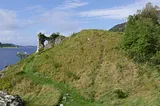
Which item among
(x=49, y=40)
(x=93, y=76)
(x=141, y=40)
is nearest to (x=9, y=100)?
(x=93, y=76)

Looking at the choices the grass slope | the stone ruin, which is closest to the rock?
the grass slope

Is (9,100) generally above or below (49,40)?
below

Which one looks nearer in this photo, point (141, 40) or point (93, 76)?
point (141, 40)

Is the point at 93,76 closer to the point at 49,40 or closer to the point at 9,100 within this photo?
the point at 9,100

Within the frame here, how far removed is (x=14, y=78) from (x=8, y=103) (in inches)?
281

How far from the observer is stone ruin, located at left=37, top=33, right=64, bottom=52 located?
138 ft

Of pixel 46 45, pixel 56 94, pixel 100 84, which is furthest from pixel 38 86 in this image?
pixel 46 45

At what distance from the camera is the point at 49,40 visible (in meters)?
43.7

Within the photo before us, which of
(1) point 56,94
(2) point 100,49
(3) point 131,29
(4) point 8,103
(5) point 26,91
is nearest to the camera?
(4) point 8,103

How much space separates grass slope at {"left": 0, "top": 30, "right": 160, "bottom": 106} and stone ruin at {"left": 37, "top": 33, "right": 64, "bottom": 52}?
5.81 meters

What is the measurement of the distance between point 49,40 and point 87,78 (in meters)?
18.6

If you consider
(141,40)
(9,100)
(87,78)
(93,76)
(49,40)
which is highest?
(49,40)

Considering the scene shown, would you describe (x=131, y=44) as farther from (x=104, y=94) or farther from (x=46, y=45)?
(x=46, y=45)

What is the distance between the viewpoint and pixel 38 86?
2680cm
